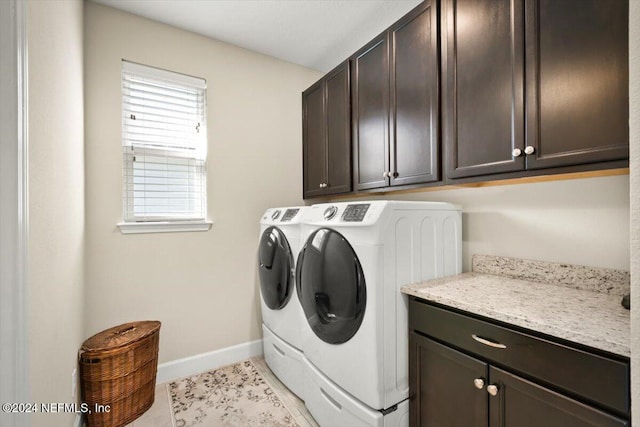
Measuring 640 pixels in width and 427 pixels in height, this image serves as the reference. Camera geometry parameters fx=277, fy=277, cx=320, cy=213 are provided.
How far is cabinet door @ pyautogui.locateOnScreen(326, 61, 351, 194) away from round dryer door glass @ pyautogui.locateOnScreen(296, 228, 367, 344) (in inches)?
27.7

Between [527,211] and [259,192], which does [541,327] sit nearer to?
[527,211]

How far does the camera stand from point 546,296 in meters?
1.18

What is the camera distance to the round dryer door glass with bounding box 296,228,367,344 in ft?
4.37

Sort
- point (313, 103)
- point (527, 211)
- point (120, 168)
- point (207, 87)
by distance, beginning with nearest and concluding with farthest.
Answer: point (527, 211) → point (120, 168) → point (207, 87) → point (313, 103)

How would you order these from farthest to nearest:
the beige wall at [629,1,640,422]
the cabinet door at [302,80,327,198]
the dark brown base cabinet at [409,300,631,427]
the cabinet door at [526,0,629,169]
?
the cabinet door at [302,80,327,198] < the cabinet door at [526,0,629,169] < the dark brown base cabinet at [409,300,631,427] < the beige wall at [629,1,640,422]

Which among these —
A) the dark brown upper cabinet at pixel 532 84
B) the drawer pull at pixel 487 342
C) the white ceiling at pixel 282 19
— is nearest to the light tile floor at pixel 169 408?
the drawer pull at pixel 487 342

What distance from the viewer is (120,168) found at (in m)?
1.96

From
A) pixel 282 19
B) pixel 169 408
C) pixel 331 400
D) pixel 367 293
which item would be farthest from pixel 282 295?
pixel 282 19

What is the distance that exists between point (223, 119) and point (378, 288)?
75.2 inches

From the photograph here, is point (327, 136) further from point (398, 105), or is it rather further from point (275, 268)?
point (275, 268)

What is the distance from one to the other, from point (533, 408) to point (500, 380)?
0.11m

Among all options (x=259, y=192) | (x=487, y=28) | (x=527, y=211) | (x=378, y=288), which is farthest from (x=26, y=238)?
(x=527, y=211)

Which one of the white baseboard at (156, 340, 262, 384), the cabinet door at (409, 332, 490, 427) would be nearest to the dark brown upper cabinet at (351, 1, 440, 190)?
the cabinet door at (409, 332, 490, 427)

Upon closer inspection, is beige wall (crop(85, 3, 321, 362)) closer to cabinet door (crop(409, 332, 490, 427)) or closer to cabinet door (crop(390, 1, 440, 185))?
cabinet door (crop(390, 1, 440, 185))
